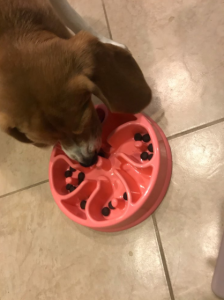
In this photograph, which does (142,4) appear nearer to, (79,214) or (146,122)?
(146,122)

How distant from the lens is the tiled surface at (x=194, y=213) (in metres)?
1.24

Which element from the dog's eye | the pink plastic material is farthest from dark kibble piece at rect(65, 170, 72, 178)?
the dog's eye

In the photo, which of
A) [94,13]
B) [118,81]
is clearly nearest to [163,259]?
[118,81]

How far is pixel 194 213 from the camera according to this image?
4.25 ft

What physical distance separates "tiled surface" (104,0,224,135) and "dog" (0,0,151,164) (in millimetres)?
385

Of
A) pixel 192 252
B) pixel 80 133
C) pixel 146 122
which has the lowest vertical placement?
pixel 192 252

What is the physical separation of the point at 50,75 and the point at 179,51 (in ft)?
2.62

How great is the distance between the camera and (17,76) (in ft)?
2.97

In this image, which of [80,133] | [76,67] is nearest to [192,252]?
[80,133]

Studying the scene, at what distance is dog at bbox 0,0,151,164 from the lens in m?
0.91

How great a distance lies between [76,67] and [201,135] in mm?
668

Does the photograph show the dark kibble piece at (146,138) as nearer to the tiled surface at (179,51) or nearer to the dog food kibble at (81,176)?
the tiled surface at (179,51)

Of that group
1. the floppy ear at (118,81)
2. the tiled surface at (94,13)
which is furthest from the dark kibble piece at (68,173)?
the tiled surface at (94,13)

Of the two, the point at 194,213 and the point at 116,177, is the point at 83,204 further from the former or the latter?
the point at 194,213
